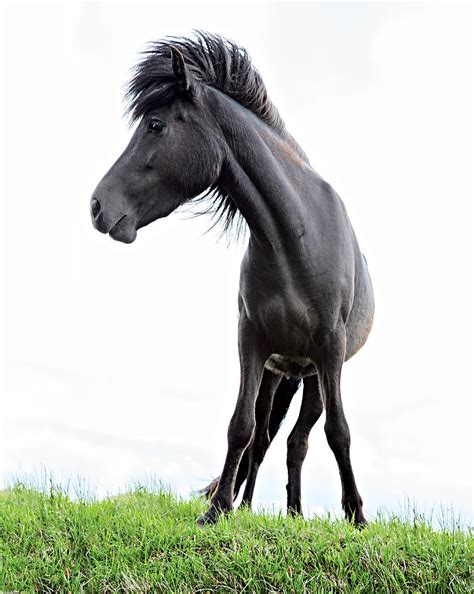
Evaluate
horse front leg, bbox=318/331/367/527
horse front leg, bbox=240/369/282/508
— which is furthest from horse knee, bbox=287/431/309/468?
horse front leg, bbox=318/331/367/527

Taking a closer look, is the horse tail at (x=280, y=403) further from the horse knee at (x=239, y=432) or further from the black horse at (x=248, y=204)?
the horse knee at (x=239, y=432)

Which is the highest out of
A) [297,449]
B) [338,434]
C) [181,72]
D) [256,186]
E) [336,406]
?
[181,72]

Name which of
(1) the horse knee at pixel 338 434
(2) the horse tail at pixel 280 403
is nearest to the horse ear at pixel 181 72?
(1) the horse knee at pixel 338 434

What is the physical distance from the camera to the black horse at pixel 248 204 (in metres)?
5.55

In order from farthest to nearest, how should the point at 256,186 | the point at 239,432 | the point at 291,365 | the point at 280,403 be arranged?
the point at 280,403 → the point at 291,365 → the point at 256,186 → the point at 239,432

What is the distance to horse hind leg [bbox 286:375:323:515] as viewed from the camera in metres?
6.67

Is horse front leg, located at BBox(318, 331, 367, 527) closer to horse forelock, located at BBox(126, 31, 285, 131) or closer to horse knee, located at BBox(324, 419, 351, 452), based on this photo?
horse knee, located at BBox(324, 419, 351, 452)

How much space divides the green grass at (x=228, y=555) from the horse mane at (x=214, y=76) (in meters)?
2.30

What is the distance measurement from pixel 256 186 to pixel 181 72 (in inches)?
37.3

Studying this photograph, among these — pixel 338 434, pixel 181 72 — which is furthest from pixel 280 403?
pixel 181 72

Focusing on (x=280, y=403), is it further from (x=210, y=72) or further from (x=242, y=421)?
(x=210, y=72)

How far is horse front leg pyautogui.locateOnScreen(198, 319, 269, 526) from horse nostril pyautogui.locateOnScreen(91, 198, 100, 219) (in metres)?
1.38

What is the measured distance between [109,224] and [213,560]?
7.46ft

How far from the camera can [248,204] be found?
5797 mm
